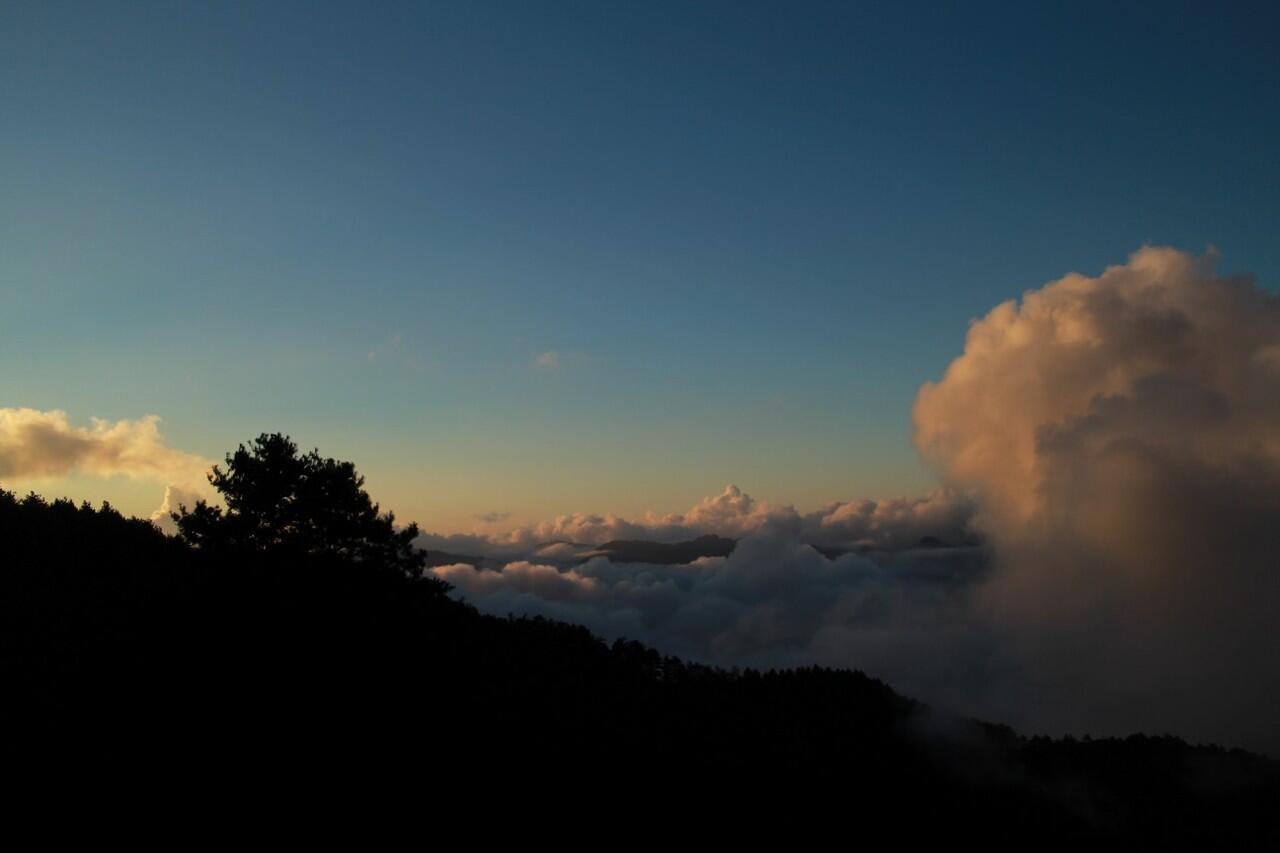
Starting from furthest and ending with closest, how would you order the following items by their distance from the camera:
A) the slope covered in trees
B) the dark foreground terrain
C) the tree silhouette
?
1. the tree silhouette
2. the slope covered in trees
3. the dark foreground terrain

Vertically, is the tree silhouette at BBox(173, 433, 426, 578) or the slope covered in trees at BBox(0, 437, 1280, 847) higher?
the tree silhouette at BBox(173, 433, 426, 578)

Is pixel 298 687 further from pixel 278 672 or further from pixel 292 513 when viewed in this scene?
pixel 292 513

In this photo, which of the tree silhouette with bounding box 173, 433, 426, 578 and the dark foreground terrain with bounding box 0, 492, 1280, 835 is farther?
the tree silhouette with bounding box 173, 433, 426, 578

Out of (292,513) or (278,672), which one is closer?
(278,672)

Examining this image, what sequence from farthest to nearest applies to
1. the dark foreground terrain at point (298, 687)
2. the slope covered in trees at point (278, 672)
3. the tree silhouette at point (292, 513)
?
the tree silhouette at point (292, 513) → the slope covered in trees at point (278, 672) → the dark foreground terrain at point (298, 687)

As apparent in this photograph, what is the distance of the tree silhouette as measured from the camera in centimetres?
3447

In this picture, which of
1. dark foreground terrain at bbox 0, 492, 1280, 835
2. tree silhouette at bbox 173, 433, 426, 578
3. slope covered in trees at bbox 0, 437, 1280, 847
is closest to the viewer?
dark foreground terrain at bbox 0, 492, 1280, 835

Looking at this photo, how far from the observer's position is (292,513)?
35.1 m

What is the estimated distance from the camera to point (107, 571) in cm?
3653

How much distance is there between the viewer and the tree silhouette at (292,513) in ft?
113

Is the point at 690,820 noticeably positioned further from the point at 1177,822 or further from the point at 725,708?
the point at 1177,822

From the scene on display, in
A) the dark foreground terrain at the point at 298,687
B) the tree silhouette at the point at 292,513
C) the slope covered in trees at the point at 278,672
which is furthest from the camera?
the tree silhouette at the point at 292,513

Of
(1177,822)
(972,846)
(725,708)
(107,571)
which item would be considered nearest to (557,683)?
(107,571)

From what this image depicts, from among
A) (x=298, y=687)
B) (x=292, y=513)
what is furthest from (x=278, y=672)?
(x=292, y=513)
